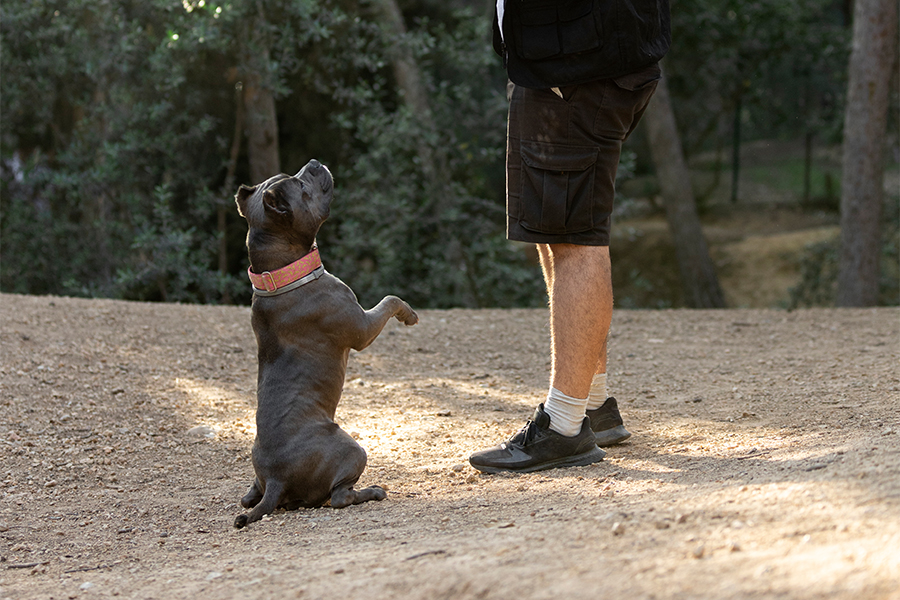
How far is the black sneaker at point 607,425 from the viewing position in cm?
377

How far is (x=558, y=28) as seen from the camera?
320 cm

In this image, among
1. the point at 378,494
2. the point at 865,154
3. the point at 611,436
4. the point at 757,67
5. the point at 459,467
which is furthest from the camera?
the point at 757,67

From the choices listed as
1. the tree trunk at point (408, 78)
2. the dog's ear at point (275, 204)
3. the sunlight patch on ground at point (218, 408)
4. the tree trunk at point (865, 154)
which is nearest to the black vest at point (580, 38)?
the dog's ear at point (275, 204)

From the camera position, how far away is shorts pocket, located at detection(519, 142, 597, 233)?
3.22m

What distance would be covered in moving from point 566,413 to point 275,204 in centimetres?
137

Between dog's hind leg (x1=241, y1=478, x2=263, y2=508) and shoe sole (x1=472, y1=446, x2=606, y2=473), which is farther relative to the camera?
shoe sole (x1=472, y1=446, x2=606, y2=473)

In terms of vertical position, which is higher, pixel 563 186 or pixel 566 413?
pixel 563 186

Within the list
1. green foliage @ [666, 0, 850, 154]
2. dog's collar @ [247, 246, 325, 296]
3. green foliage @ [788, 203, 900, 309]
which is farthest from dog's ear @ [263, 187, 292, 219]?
green foliage @ [666, 0, 850, 154]

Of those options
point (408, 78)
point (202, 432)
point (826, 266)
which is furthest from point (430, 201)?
point (826, 266)

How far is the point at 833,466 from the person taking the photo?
268 cm

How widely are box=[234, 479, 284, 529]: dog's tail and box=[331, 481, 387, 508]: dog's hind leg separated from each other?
0.65 feet

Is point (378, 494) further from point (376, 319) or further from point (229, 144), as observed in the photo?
point (229, 144)

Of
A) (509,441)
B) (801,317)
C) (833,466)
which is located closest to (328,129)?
(801,317)

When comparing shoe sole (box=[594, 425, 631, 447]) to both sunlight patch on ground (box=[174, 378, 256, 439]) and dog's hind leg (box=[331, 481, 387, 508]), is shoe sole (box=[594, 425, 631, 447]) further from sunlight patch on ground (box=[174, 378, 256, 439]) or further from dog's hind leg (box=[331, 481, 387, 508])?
sunlight patch on ground (box=[174, 378, 256, 439])
